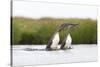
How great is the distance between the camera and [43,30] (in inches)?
99.4

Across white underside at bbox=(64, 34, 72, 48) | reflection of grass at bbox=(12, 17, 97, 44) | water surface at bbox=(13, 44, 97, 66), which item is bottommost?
water surface at bbox=(13, 44, 97, 66)

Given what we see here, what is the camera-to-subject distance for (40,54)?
2.50 meters

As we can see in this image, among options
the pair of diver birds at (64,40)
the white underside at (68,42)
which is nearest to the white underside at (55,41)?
the pair of diver birds at (64,40)

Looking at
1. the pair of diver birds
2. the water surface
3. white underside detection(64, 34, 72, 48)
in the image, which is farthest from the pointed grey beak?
the water surface

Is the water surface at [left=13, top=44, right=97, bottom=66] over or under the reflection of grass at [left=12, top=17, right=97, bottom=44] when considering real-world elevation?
under

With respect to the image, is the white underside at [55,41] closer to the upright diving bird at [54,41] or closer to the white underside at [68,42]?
the upright diving bird at [54,41]

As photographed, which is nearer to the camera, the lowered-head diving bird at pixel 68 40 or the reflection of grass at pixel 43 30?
the reflection of grass at pixel 43 30

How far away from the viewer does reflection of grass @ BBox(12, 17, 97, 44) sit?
2406mm

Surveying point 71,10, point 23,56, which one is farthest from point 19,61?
point 71,10

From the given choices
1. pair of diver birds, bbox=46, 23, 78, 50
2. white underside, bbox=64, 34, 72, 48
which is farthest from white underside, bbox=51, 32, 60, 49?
white underside, bbox=64, 34, 72, 48

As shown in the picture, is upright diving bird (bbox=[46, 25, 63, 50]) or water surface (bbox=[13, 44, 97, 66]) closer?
water surface (bbox=[13, 44, 97, 66])

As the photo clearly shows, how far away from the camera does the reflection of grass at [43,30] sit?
2.41m

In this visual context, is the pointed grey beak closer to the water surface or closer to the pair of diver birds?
the pair of diver birds

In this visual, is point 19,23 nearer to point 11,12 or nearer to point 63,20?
point 11,12
